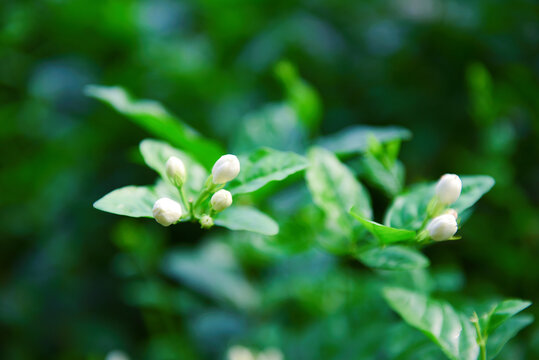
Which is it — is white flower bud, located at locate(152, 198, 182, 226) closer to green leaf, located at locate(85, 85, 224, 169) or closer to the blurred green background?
green leaf, located at locate(85, 85, 224, 169)

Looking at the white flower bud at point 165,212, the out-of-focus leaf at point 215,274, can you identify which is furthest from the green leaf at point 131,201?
the out-of-focus leaf at point 215,274

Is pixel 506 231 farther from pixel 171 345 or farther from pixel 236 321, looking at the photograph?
pixel 171 345

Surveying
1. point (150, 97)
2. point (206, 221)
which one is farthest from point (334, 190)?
point (150, 97)

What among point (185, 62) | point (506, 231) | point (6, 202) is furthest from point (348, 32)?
point (6, 202)

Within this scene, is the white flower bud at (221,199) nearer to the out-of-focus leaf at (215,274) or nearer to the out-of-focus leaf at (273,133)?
the out-of-focus leaf at (273,133)

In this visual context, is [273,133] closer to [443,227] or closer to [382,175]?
[382,175]
